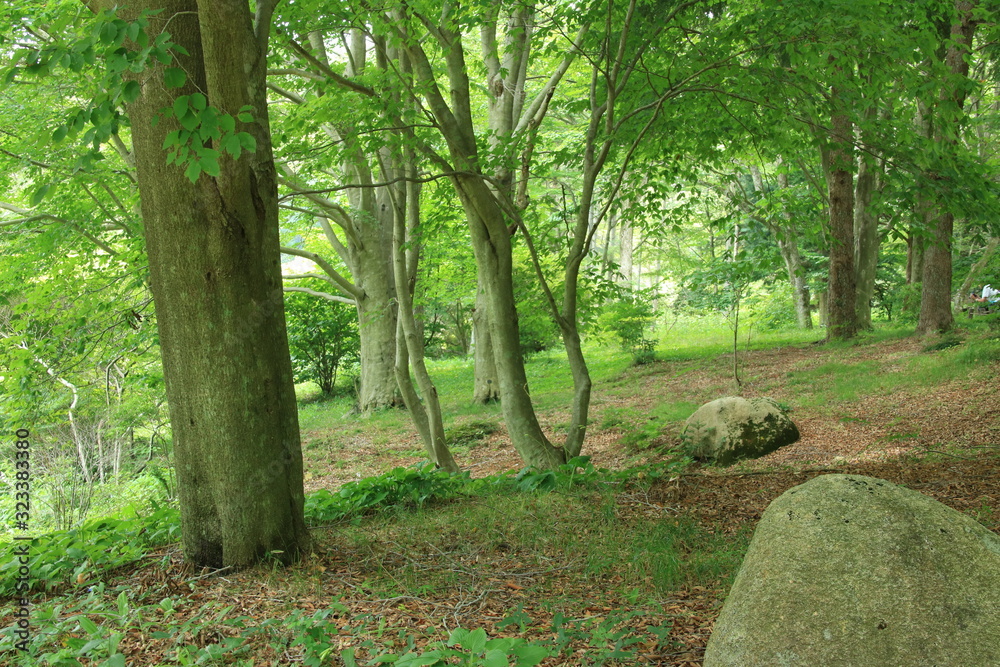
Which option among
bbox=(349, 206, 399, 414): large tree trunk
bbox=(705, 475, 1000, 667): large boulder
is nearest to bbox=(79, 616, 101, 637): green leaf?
bbox=(705, 475, 1000, 667): large boulder

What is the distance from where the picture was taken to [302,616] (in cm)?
314

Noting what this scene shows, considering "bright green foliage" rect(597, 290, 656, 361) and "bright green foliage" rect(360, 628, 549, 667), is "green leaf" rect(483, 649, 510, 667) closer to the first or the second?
"bright green foliage" rect(360, 628, 549, 667)

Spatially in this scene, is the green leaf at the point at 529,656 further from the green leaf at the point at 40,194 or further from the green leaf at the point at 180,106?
the green leaf at the point at 40,194

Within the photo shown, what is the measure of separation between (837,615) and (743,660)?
1.27ft

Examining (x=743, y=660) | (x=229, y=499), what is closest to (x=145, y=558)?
(x=229, y=499)

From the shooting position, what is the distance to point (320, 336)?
60.5 ft

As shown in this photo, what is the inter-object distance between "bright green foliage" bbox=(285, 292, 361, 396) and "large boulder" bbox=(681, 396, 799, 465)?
12015 millimetres

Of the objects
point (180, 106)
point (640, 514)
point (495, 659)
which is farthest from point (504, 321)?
point (495, 659)

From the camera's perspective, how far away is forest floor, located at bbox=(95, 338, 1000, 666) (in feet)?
10.7

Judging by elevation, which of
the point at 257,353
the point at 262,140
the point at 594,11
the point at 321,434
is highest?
the point at 594,11

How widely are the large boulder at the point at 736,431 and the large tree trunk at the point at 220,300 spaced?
17.3 ft

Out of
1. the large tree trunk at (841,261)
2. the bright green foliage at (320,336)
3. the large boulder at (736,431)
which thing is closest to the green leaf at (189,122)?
the large boulder at (736,431)

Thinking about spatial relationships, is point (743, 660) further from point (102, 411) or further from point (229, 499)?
point (102, 411)

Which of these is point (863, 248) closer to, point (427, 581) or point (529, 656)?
point (427, 581)
